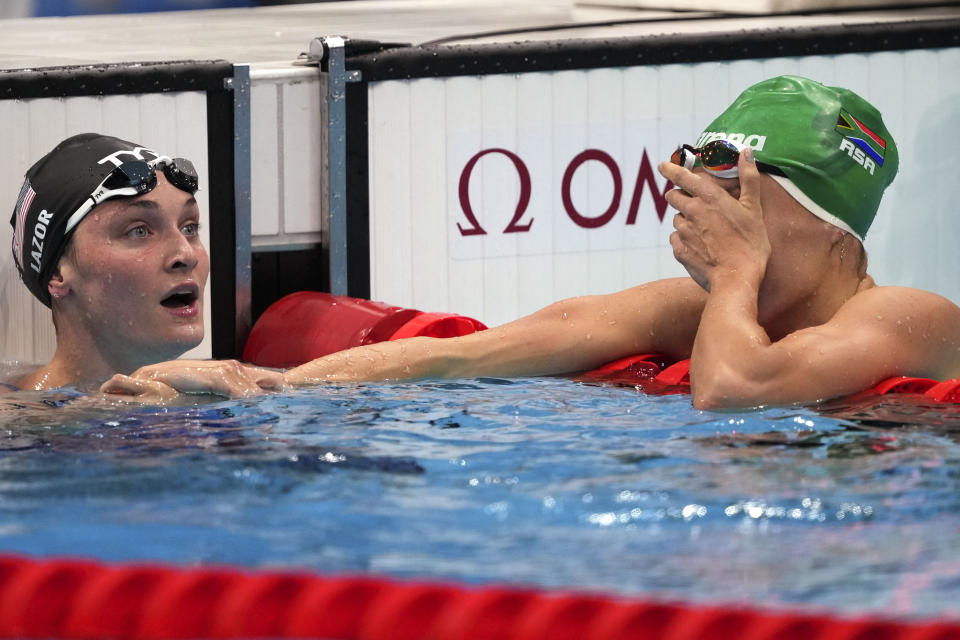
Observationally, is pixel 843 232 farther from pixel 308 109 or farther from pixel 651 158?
pixel 308 109

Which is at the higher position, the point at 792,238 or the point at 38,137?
the point at 38,137

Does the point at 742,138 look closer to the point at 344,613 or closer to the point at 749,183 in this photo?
the point at 749,183

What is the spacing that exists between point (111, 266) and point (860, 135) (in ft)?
5.05

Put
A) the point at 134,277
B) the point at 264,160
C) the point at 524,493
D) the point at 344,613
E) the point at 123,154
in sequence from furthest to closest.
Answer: the point at 264,160, the point at 123,154, the point at 134,277, the point at 524,493, the point at 344,613

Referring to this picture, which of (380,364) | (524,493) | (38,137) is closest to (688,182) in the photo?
(380,364)

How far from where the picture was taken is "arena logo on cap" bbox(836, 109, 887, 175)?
104 inches

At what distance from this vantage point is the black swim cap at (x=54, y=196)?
9.46ft

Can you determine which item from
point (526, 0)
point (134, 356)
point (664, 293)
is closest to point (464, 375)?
point (664, 293)

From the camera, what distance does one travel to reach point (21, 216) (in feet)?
9.79

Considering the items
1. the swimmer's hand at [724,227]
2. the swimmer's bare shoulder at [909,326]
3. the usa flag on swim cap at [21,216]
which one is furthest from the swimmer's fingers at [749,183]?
the usa flag on swim cap at [21,216]

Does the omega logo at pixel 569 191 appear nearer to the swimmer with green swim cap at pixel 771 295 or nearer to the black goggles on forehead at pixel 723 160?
the swimmer with green swim cap at pixel 771 295

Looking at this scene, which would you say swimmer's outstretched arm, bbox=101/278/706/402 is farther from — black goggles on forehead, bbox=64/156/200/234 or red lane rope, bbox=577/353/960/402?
black goggles on forehead, bbox=64/156/200/234

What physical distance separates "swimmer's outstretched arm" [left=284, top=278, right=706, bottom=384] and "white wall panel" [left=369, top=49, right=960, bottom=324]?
1.00m

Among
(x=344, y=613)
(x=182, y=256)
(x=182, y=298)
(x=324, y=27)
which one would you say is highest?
(x=324, y=27)
